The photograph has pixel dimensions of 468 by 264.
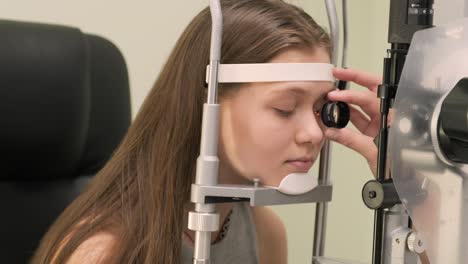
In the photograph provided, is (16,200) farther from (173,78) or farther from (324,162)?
(324,162)

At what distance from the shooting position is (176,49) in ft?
3.74

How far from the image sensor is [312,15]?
6.00ft

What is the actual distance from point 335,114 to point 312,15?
94cm

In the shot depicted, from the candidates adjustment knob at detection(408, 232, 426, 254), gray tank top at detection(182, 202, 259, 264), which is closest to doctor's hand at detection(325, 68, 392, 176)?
adjustment knob at detection(408, 232, 426, 254)

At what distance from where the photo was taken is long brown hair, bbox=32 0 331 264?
105cm

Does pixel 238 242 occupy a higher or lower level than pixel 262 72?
lower

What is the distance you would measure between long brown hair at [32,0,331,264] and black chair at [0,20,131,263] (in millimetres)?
156

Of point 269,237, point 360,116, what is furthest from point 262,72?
point 269,237

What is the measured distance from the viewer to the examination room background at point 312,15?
1611 mm

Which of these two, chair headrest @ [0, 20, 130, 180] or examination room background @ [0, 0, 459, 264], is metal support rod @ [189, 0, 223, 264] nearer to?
chair headrest @ [0, 20, 130, 180]

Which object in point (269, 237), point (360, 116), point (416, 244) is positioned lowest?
point (269, 237)

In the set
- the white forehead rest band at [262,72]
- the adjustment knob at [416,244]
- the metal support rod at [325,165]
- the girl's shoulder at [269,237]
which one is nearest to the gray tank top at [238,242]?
the girl's shoulder at [269,237]

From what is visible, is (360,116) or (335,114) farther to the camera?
(360,116)

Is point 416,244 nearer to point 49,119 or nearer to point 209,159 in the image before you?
point 209,159
